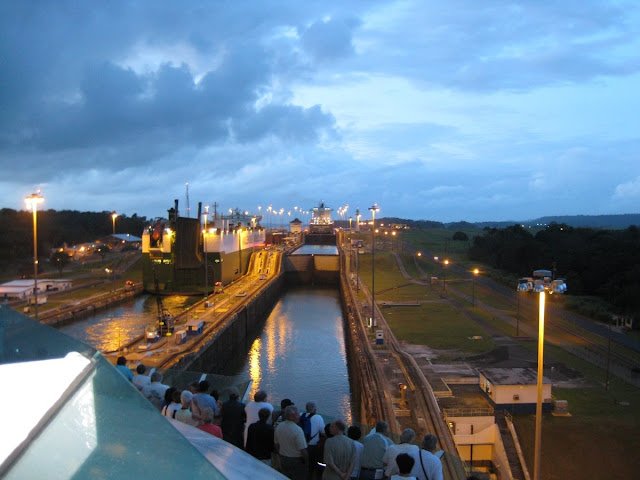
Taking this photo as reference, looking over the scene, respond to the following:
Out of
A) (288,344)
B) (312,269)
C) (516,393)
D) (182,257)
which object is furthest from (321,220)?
(516,393)

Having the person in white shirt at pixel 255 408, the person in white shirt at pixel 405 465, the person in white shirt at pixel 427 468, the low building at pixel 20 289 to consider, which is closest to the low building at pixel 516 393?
the person in white shirt at pixel 255 408

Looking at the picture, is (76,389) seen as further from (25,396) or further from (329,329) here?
(329,329)

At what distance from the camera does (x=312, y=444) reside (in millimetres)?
5910

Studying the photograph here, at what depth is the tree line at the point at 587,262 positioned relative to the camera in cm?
3712

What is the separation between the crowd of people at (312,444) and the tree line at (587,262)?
81.7 ft

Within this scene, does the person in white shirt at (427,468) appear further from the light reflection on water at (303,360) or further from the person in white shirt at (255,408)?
the light reflection on water at (303,360)

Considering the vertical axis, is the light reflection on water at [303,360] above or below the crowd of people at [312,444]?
below

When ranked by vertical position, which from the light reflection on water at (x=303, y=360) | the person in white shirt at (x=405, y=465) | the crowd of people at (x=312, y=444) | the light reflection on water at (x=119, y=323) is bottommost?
the light reflection on water at (x=303, y=360)

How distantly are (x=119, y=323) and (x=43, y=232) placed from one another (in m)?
46.8

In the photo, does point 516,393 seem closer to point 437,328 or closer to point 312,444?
point 312,444

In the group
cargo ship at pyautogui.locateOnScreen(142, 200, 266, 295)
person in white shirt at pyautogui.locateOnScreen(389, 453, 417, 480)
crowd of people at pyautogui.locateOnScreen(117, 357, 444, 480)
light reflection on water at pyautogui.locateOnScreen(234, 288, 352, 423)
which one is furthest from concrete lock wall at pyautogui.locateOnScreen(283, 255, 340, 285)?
person in white shirt at pyautogui.locateOnScreen(389, 453, 417, 480)

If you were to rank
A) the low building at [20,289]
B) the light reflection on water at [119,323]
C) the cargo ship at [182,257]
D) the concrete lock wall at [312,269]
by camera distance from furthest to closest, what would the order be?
the concrete lock wall at [312,269]
the cargo ship at [182,257]
the low building at [20,289]
the light reflection on water at [119,323]

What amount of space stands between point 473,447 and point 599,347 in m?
11.8

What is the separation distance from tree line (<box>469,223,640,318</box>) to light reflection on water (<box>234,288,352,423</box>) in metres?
12.7
